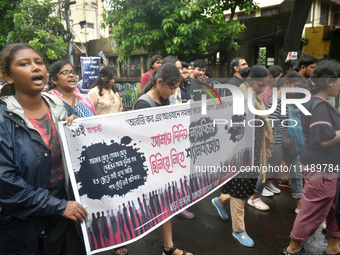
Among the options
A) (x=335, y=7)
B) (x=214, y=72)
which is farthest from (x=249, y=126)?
(x=335, y=7)

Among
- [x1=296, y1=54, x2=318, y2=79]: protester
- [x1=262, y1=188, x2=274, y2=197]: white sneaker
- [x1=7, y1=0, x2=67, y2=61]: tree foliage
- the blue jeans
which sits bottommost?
[x1=262, y1=188, x2=274, y2=197]: white sneaker

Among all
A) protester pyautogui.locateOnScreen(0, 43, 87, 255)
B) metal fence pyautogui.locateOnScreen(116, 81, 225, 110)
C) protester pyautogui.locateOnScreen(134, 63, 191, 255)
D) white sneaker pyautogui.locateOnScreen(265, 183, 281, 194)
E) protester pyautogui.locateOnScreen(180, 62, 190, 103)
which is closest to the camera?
protester pyautogui.locateOnScreen(0, 43, 87, 255)

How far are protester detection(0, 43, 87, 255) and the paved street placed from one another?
141 cm

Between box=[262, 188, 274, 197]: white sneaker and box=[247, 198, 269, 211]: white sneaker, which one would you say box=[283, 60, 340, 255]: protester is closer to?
box=[247, 198, 269, 211]: white sneaker

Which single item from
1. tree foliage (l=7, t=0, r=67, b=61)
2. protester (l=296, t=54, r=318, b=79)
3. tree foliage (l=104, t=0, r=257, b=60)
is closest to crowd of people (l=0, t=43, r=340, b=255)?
protester (l=296, t=54, r=318, b=79)

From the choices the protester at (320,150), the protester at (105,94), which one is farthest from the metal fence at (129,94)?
the protester at (320,150)

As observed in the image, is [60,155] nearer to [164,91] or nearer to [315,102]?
[164,91]

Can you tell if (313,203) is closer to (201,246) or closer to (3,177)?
(201,246)

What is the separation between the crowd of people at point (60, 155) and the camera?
1.59 meters

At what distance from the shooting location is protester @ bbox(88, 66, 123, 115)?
4.20m

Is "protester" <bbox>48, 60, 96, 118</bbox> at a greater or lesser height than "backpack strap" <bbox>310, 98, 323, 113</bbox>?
greater

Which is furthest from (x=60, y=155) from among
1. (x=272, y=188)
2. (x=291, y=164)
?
(x=272, y=188)

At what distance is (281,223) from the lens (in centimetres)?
353

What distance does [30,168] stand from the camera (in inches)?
63.2
